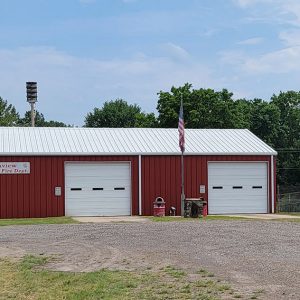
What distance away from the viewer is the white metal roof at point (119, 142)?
2742 cm

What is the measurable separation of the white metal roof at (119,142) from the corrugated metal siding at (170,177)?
0.33 meters

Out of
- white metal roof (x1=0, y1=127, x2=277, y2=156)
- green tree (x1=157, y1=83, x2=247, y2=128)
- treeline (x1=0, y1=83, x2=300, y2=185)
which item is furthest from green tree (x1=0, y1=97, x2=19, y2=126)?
white metal roof (x1=0, y1=127, x2=277, y2=156)

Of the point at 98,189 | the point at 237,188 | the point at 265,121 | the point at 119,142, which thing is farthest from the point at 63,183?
the point at 265,121

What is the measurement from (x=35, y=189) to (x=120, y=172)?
3.81 metres

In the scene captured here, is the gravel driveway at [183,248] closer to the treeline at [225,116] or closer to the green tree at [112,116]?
the treeline at [225,116]

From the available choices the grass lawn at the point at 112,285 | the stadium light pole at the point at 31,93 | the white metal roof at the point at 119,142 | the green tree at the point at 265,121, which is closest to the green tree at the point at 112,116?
the green tree at the point at 265,121

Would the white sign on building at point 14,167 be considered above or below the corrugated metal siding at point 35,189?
above

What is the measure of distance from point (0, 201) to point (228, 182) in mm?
10388

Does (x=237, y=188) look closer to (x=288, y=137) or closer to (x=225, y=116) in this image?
(x=225, y=116)

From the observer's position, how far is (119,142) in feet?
95.6

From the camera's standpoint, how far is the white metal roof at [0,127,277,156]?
2742cm

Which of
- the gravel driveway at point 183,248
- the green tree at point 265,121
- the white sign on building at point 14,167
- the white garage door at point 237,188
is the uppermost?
the green tree at point 265,121

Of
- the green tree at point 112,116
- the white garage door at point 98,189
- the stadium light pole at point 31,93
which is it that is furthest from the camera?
the green tree at point 112,116

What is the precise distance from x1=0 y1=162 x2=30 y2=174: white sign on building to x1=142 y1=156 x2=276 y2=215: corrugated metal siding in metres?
5.15
